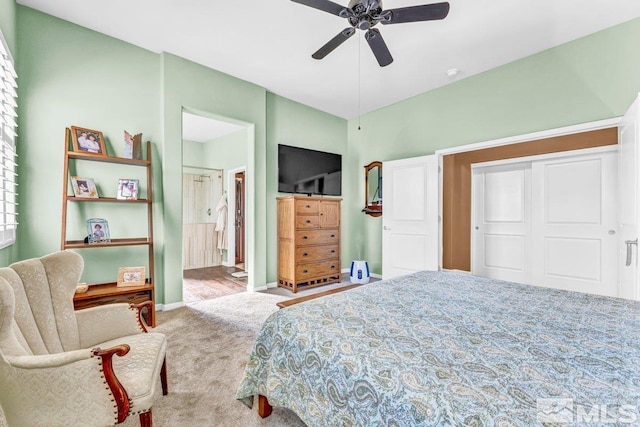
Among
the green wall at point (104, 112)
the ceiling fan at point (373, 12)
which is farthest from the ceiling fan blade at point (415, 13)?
the green wall at point (104, 112)

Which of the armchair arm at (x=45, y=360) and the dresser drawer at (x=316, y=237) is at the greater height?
the dresser drawer at (x=316, y=237)

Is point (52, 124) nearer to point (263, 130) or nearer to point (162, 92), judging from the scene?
point (162, 92)

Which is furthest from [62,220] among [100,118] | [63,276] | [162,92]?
[162,92]

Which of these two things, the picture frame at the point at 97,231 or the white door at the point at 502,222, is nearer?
the picture frame at the point at 97,231

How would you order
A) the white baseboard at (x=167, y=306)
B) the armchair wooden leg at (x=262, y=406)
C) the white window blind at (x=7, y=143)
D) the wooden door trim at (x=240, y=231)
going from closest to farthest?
the armchair wooden leg at (x=262, y=406)
the white window blind at (x=7, y=143)
the white baseboard at (x=167, y=306)
the wooden door trim at (x=240, y=231)

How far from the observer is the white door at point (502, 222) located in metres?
4.29

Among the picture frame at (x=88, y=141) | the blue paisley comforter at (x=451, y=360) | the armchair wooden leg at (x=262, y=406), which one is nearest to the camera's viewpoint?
the blue paisley comforter at (x=451, y=360)

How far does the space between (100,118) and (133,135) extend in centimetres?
31

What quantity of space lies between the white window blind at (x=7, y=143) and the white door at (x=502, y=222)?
5680 millimetres

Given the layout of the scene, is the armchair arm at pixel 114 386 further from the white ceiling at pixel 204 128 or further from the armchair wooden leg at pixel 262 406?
the white ceiling at pixel 204 128

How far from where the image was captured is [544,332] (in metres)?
1.20

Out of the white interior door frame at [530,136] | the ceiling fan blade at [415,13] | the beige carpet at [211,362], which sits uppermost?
the ceiling fan blade at [415,13]

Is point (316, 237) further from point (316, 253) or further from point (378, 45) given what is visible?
point (378, 45)

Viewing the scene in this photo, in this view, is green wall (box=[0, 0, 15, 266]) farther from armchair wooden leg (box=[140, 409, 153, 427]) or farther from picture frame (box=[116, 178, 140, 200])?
armchair wooden leg (box=[140, 409, 153, 427])
